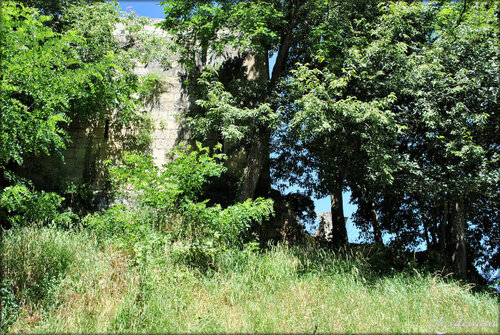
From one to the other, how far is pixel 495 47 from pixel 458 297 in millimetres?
5057

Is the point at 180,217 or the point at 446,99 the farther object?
the point at 446,99

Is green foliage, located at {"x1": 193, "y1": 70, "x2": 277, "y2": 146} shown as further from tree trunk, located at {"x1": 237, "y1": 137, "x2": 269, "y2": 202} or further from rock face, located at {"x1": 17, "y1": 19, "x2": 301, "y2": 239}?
rock face, located at {"x1": 17, "y1": 19, "x2": 301, "y2": 239}

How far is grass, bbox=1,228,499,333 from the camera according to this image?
14.2ft

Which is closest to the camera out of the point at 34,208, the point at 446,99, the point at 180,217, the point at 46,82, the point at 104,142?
the point at 180,217

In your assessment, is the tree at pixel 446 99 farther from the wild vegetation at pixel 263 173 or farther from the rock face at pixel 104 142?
the rock face at pixel 104 142

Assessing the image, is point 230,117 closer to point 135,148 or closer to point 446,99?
point 135,148

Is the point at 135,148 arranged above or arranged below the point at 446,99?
below

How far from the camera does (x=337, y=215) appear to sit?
30.9 feet

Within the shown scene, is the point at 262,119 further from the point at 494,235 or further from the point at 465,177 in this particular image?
the point at 494,235

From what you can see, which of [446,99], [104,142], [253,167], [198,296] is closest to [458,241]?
[446,99]

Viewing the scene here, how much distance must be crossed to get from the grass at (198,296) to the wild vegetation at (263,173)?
3 centimetres

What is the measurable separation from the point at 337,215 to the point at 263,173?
2.11 meters

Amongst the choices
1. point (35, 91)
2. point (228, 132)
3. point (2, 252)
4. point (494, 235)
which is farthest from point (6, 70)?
point (494, 235)

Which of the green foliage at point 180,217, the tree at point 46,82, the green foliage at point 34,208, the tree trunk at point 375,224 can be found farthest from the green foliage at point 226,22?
the tree trunk at point 375,224
